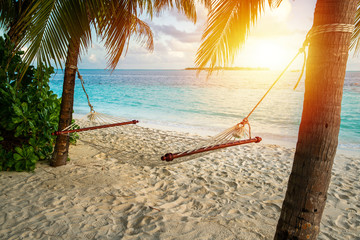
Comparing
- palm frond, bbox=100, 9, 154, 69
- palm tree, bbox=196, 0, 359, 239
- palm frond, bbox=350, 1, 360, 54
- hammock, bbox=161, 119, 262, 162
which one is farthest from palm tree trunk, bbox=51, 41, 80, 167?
palm frond, bbox=350, 1, 360, 54

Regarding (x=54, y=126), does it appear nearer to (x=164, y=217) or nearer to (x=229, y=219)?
(x=164, y=217)

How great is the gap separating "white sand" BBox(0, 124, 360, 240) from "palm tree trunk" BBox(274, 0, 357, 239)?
2.15 ft

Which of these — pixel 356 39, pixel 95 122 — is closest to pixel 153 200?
pixel 95 122

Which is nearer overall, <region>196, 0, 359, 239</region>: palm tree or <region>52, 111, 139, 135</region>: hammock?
<region>196, 0, 359, 239</region>: palm tree

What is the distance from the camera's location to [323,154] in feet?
2.91

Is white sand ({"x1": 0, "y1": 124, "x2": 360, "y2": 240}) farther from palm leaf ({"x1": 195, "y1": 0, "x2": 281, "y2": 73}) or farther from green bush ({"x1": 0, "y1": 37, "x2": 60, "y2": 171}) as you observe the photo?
palm leaf ({"x1": 195, "y1": 0, "x2": 281, "y2": 73})

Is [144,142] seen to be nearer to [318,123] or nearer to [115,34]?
[115,34]

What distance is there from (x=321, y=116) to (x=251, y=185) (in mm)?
1522

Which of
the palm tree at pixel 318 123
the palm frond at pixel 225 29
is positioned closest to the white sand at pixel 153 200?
the palm tree at pixel 318 123

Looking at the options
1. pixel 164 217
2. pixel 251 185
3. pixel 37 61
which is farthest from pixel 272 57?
pixel 37 61

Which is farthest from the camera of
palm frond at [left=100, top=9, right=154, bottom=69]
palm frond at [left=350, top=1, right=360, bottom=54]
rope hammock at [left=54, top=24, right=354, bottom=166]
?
palm frond at [left=100, top=9, right=154, bottom=69]

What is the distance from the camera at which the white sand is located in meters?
1.49

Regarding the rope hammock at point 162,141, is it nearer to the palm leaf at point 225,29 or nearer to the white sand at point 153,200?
the white sand at point 153,200

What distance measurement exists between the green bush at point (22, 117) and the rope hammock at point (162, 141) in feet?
1.14
